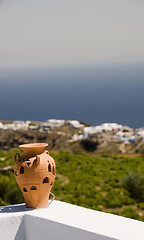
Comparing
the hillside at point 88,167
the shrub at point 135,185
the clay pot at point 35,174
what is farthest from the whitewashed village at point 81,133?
the clay pot at point 35,174

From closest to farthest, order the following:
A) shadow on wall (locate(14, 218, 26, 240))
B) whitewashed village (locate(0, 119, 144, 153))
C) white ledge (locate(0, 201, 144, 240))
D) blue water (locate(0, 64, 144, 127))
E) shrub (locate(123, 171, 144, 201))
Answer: white ledge (locate(0, 201, 144, 240))
shadow on wall (locate(14, 218, 26, 240))
shrub (locate(123, 171, 144, 201))
whitewashed village (locate(0, 119, 144, 153))
blue water (locate(0, 64, 144, 127))

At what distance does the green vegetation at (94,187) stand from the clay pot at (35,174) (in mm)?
1764

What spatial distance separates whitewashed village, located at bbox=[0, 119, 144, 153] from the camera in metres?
9.78

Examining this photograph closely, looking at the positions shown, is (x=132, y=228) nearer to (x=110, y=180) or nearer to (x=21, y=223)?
(x=21, y=223)

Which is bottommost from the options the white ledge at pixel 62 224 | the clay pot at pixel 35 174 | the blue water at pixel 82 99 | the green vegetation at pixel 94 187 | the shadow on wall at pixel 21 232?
the green vegetation at pixel 94 187

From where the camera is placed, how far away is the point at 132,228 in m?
1.13

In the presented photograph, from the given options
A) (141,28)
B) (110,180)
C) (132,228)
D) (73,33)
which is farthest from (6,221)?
(73,33)

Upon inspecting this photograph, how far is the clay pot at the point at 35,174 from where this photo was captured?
4.36 feet

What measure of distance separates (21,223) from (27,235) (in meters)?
0.06

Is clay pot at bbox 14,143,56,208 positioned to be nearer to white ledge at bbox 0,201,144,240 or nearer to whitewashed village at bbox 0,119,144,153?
white ledge at bbox 0,201,144,240

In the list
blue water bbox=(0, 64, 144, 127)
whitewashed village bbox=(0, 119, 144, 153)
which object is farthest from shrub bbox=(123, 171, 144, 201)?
blue water bbox=(0, 64, 144, 127)

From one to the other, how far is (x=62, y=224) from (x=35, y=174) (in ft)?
0.78

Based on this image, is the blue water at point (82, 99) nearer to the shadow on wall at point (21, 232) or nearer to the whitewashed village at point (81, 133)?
the whitewashed village at point (81, 133)

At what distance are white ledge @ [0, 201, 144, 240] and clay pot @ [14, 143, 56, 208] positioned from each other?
0.05 m
